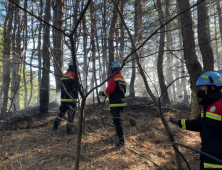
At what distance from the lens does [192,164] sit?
4.14 m

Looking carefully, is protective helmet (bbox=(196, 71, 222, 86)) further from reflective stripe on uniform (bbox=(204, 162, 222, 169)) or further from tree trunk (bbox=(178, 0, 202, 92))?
tree trunk (bbox=(178, 0, 202, 92))

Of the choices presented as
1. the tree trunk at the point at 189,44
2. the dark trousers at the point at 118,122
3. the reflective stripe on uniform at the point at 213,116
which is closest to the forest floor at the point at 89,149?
the dark trousers at the point at 118,122

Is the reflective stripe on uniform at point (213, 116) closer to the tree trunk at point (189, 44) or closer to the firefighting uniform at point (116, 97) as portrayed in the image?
the firefighting uniform at point (116, 97)

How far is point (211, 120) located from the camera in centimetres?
217

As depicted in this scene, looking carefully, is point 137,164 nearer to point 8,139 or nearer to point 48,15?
point 8,139

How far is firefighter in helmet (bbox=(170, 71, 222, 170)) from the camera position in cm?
213

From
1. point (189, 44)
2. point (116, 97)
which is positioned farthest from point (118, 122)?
point (189, 44)

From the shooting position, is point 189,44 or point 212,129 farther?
point 189,44

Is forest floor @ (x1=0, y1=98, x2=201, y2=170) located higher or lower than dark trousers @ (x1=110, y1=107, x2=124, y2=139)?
lower

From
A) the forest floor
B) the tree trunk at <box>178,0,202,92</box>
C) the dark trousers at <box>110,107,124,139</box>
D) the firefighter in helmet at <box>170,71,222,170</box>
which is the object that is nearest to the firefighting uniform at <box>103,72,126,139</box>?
the dark trousers at <box>110,107,124,139</box>

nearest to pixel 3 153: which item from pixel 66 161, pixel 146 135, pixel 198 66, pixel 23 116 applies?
pixel 66 161

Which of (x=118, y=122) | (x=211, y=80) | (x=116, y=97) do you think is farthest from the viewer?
(x=116, y=97)

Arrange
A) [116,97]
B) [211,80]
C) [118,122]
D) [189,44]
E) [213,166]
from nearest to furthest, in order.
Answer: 1. [213,166]
2. [211,80]
3. [118,122]
4. [116,97]
5. [189,44]

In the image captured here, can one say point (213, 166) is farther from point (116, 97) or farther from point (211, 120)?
point (116, 97)
